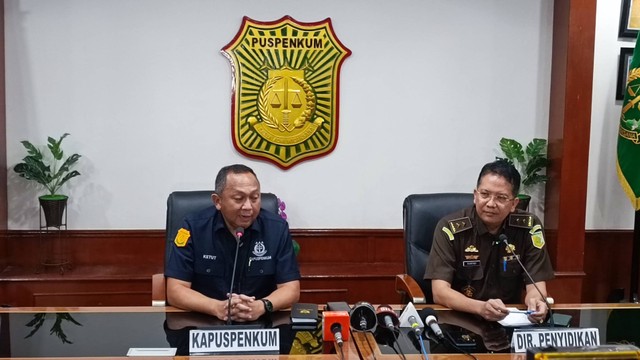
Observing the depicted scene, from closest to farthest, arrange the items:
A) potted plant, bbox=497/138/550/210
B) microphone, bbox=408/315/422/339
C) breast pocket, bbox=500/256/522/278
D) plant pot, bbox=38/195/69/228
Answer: microphone, bbox=408/315/422/339 < breast pocket, bbox=500/256/522/278 < plant pot, bbox=38/195/69/228 < potted plant, bbox=497/138/550/210

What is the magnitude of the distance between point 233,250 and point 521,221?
110 centimetres

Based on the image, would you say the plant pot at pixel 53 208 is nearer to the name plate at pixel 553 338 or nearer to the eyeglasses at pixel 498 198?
the eyeglasses at pixel 498 198

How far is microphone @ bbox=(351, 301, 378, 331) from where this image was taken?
6.33ft

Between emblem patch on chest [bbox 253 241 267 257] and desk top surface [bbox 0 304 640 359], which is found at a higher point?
emblem patch on chest [bbox 253 241 267 257]

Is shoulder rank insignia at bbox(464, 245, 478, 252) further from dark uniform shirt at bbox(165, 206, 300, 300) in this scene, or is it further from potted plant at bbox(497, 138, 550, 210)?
potted plant at bbox(497, 138, 550, 210)

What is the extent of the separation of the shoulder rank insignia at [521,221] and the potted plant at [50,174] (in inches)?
90.0

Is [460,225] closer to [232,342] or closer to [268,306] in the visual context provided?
[268,306]

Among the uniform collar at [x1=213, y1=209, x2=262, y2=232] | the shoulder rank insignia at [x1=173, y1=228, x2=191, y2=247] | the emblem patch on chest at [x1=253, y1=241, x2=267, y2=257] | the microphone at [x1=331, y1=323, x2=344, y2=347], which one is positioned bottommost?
the microphone at [x1=331, y1=323, x2=344, y2=347]

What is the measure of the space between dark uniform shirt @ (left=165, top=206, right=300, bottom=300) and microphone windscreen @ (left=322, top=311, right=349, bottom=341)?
60 centimetres

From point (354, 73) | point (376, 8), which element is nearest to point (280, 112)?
point (354, 73)

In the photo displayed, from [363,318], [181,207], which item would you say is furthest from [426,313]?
[181,207]

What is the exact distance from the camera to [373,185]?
3865 millimetres

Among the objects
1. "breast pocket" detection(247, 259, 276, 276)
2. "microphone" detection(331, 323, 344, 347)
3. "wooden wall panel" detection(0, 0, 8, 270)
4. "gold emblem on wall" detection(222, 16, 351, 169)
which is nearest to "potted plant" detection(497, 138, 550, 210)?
"gold emblem on wall" detection(222, 16, 351, 169)

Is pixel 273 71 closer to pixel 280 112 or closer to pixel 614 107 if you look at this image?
pixel 280 112
